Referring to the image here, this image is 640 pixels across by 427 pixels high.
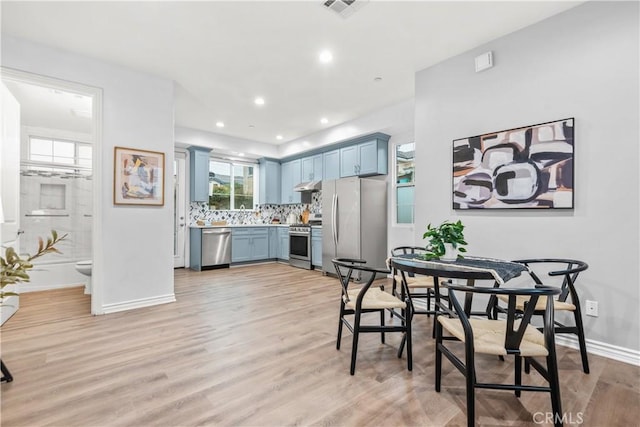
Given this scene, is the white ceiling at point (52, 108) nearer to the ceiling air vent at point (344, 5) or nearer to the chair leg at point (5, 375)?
the chair leg at point (5, 375)

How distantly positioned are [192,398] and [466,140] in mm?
3191

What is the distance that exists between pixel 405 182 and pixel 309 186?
2.01 meters

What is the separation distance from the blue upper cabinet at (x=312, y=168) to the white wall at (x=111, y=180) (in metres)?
3.08

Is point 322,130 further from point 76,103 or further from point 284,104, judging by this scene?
point 76,103

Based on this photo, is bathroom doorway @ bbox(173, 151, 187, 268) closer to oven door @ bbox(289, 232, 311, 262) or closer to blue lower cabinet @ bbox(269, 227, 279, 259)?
blue lower cabinet @ bbox(269, 227, 279, 259)

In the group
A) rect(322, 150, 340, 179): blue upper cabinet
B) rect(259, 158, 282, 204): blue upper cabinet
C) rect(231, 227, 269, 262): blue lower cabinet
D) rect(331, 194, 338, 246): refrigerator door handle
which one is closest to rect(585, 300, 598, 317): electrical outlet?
rect(331, 194, 338, 246): refrigerator door handle

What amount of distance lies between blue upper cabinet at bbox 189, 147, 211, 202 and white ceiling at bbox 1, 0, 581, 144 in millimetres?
2125

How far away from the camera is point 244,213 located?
23.8 feet

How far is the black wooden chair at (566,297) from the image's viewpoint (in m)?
2.10

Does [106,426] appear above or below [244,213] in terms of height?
below

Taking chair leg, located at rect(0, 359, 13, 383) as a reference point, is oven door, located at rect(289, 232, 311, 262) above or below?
above

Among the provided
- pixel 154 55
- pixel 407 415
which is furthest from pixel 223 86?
pixel 407 415

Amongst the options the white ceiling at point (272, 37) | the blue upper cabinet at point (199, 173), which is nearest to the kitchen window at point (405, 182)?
the white ceiling at point (272, 37)

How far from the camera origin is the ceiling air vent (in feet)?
7.88
